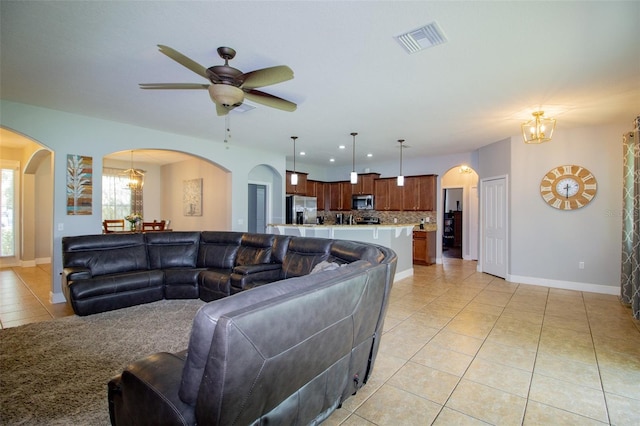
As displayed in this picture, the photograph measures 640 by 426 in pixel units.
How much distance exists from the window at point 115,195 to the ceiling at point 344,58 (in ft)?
15.3

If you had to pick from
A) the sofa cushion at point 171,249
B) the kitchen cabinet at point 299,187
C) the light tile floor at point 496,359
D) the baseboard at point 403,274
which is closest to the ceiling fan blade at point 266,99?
the light tile floor at point 496,359

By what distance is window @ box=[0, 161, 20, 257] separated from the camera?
23.2 ft

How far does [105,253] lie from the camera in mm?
4301

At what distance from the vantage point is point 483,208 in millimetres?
6543

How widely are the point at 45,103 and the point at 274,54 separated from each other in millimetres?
3549

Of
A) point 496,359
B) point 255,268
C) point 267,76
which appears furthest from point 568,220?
point 267,76

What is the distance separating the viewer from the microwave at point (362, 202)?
877cm

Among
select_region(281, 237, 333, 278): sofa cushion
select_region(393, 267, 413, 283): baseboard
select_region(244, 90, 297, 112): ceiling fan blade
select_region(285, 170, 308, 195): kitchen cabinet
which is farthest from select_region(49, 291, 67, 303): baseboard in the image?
select_region(393, 267, 413, 283): baseboard

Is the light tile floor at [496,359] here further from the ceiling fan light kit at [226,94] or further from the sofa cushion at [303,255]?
the ceiling fan light kit at [226,94]

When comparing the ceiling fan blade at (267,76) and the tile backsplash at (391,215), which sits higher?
the ceiling fan blade at (267,76)

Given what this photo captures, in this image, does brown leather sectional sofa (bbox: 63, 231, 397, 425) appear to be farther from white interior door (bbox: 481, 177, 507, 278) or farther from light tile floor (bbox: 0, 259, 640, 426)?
white interior door (bbox: 481, 177, 507, 278)

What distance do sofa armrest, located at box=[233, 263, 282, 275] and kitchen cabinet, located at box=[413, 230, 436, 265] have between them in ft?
14.7

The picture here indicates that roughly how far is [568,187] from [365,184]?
4.78 metres

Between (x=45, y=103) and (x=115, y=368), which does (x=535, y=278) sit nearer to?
(x=115, y=368)
